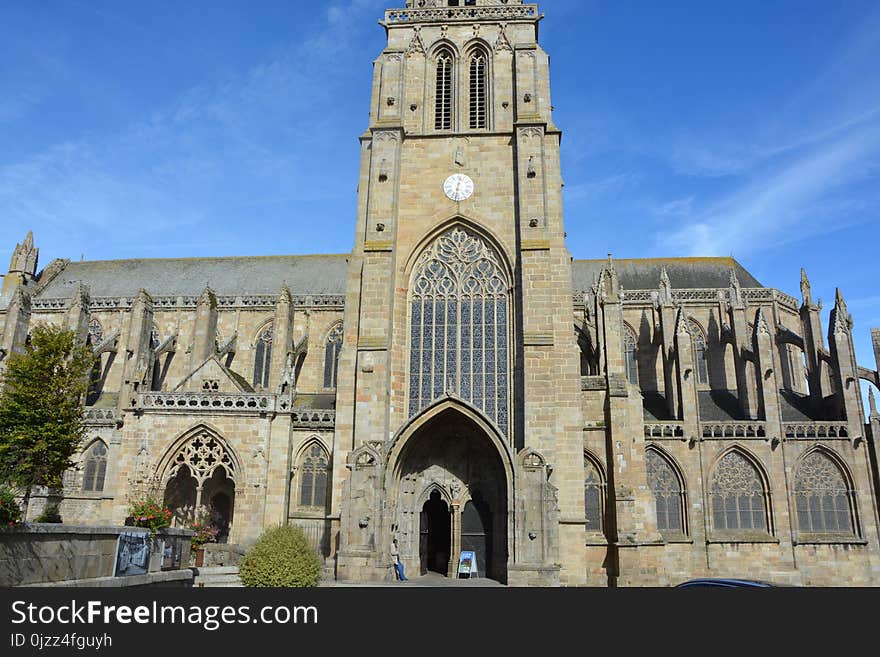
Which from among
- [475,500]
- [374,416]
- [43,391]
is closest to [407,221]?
[374,416]

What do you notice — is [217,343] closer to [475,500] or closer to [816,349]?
[475,500]

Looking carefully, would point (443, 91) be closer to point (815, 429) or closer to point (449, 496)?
point (449, 496)

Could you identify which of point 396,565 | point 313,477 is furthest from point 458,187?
point 396,565

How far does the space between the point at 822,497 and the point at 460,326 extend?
16559mm

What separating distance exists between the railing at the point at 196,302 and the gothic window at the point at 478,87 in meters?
12.1

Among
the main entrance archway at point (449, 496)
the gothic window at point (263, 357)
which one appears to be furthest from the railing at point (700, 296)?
the gothic window at point (263, 357)

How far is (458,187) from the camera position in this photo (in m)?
23.8

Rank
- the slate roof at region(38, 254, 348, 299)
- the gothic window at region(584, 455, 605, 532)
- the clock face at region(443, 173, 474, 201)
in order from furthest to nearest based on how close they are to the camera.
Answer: the slate roof at region(38, 254, 348, 299) → the clock face at region(443, 173, 474, 201) → the gothic window at region(584, 455, 605, 532)

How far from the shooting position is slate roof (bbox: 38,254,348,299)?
38175 mm

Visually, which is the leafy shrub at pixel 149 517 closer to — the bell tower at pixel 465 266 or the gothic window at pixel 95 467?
the bell tower at pixel 465 266

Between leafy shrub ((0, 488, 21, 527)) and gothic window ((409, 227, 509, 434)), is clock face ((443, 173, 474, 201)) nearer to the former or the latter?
gothic window ((409, 227, 509, 434))

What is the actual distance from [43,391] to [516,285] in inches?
580

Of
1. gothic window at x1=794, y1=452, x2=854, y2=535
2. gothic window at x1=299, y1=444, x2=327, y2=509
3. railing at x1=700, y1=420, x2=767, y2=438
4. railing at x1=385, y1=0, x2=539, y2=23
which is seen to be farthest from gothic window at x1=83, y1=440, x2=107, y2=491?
gothic window at x1=794, y1=452, x2=854, y2=535

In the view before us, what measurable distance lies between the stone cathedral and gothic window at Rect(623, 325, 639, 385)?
2.60ft
